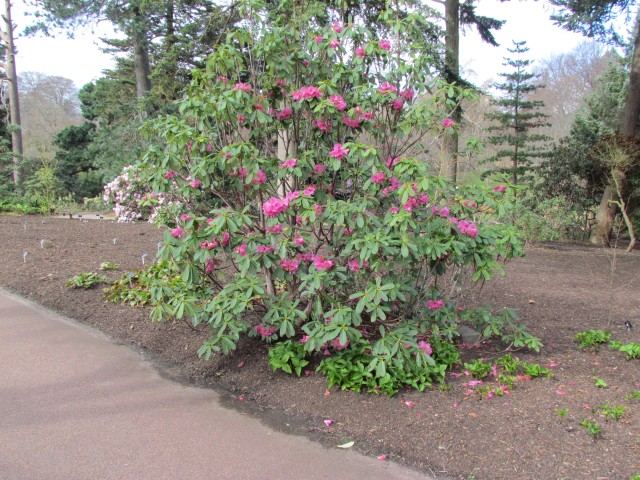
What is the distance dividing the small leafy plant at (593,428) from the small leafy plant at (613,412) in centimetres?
12

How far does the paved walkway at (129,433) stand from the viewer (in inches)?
88.4

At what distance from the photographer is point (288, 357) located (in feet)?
10.3

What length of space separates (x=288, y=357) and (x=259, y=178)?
1.23 metres

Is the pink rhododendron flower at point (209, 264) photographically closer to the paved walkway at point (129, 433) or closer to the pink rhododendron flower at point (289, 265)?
the pink rhododendron flower at point (289, 265)

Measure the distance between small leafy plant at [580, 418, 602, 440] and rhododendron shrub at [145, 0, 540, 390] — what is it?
83cm

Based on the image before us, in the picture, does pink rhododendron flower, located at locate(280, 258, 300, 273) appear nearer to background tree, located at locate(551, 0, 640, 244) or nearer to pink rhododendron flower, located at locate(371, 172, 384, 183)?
pink rhododendron flower, located at locate(371, 172, 384, 183)

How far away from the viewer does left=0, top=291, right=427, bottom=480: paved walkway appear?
2.25 metres

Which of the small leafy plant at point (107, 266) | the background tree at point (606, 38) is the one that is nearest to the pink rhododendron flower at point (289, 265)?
the small leafy plant at point (107, 266)

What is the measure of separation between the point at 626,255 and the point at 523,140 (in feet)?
21.9

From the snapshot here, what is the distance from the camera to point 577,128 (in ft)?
43.4

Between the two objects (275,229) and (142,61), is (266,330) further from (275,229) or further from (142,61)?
(142,61)

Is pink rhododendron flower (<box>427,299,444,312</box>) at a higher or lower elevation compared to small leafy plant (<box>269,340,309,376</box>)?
higher

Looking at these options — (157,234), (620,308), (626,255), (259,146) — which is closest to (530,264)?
(620,308)

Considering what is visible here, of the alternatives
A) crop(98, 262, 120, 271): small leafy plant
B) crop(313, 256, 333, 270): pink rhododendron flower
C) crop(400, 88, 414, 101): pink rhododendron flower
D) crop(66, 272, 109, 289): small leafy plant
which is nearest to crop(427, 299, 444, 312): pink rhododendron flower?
crop(313, 256, 333, 270): pink rhododendron flower
